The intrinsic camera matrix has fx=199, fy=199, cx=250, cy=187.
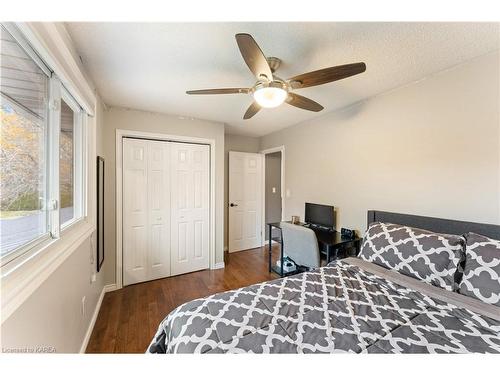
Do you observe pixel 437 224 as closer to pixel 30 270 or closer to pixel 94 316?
pixel 30 270

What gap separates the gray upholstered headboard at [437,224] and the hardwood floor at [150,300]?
168 cm

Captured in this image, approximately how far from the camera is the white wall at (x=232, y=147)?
A: 150 inches

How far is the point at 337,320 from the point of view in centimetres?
103

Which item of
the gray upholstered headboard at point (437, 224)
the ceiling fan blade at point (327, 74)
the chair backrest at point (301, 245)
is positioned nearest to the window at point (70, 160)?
the ceiling fan blade at point (327, 74)

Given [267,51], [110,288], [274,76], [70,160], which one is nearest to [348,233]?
[274,76]

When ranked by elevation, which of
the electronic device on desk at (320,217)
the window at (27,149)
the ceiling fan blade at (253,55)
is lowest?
the electronic device on desk at (320,217)

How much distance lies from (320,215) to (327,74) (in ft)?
6.47

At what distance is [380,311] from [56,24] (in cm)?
235

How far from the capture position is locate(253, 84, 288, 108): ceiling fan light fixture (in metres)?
1.34

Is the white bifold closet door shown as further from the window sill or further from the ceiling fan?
the ceiling fan

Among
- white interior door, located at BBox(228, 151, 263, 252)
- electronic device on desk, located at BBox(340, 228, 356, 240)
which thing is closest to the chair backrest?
electronic device on desk, located at BBox(340, 228, 356, 240)

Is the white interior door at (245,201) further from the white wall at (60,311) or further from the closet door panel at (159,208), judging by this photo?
the white wall at (60,311)

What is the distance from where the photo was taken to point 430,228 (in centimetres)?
175
